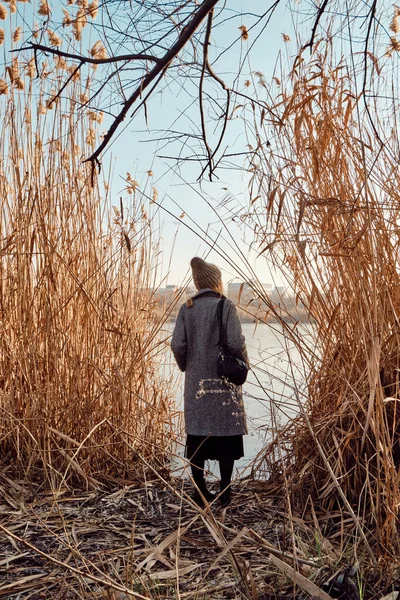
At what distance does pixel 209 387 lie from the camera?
3004 mm

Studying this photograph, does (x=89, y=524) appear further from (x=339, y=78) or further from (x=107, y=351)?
(x=339, y=78)

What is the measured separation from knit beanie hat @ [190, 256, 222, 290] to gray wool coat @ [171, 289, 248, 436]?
6cm

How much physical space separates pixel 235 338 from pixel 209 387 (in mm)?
268

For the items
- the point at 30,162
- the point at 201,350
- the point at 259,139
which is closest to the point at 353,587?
the point at 201,350

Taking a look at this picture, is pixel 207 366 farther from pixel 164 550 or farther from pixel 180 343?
pixel 164 550

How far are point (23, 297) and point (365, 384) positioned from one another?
1.67 meters

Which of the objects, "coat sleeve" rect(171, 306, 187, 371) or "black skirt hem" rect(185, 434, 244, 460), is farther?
"coat sleeve" rect(171, 306, 187, 371)

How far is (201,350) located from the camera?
3031 millimetres

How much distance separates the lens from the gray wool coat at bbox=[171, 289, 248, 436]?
297 cm

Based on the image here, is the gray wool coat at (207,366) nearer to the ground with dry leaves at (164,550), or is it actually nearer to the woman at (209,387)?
the woman at (209,387)

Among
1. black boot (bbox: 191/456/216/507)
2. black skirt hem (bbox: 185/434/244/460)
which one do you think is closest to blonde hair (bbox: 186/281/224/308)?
black skirt hem (bbox: 185/434/244/460)

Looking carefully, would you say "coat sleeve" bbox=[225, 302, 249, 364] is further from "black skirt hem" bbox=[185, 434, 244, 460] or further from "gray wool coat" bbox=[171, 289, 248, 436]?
"black skirt hem" bbox=[185, 434, 244, 460]

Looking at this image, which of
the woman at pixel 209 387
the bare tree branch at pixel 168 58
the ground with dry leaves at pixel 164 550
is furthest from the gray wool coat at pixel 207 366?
the bare tree branch at pixel 168 58

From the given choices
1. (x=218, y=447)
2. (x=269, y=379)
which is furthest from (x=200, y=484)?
(x=269, y=379)
